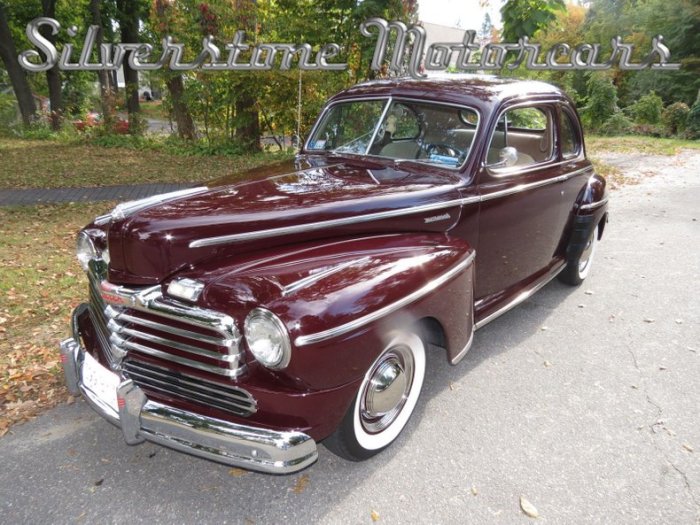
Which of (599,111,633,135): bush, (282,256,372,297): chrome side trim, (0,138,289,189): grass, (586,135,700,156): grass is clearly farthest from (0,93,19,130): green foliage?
(599,111,633,135): bush

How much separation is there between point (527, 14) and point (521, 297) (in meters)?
6.87

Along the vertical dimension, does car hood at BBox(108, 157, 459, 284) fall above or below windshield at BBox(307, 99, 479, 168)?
below

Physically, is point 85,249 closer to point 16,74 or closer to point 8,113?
point 16,74

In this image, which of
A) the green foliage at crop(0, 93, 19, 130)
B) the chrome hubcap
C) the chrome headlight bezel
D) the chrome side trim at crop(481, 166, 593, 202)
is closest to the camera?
the chrome hubcap

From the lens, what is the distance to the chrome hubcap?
8.30 feet

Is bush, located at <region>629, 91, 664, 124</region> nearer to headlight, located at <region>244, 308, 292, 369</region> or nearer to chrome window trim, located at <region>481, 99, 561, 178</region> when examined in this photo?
chrome window trim, located at <region>481, 99, 561, 178</region>

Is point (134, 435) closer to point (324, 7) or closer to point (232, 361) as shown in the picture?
point (232, 361)

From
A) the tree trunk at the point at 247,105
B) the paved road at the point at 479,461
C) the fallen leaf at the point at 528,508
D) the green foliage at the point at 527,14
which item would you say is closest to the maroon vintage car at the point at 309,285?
the paved road at the point at 479,461

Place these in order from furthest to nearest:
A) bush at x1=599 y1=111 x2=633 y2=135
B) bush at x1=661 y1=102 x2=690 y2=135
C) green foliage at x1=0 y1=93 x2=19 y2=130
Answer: bush at x1=661 y1=102 x2=690 y2=135, bush at x1=599 y1=111 x2=633 y2=135, green foliage at x1=0 y1=93 x2=19 y2=130

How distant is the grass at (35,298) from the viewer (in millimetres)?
3191

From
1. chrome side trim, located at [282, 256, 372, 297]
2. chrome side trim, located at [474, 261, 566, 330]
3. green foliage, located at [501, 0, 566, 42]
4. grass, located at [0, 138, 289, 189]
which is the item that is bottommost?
grass, located at [0, 138, 289, 189]

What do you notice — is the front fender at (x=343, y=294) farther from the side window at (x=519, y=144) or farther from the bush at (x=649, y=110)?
the bush at (x=649, y=110)

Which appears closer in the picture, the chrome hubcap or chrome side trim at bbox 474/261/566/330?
the chrome hubcap

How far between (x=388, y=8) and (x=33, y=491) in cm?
877
